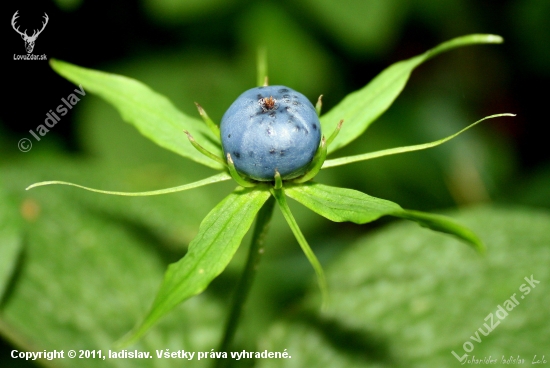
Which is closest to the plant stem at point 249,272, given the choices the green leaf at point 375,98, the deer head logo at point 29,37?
the green leaf at point 375,98

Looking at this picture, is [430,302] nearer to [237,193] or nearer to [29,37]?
[237,193]

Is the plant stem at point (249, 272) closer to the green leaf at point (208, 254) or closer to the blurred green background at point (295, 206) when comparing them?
the green leaf at point (208, 254)

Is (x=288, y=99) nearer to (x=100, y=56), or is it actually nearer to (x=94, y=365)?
(x=94, y=365)

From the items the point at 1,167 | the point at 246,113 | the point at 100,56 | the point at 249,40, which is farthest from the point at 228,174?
the point at 249,40

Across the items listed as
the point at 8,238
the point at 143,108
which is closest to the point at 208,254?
Result: the point at 143,108

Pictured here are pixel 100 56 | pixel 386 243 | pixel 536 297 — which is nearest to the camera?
pixel 536 297

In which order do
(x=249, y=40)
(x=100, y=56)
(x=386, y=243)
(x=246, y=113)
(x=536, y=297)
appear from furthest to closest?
1. (x=249, y=40)
2. (x=100, y=56)
3. (x=386, y=243)
4. (x=536, y=297)
5. (x=246, y=113)
